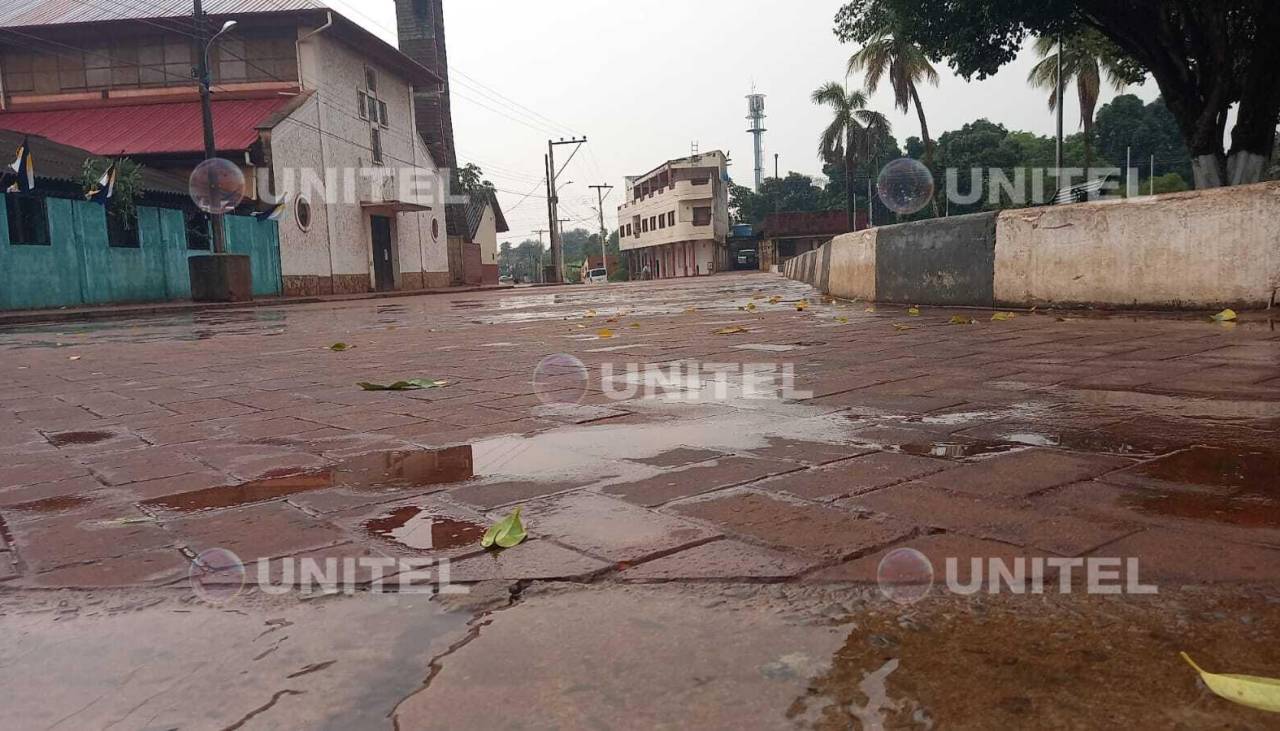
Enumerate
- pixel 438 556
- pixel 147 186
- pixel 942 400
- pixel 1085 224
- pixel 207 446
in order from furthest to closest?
pixel 147 186
pixel 1085 224
pixel 942 400
pixel 207 446
pixel 438 556

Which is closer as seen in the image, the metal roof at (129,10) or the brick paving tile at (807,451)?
the brick paving tile at (807,451)

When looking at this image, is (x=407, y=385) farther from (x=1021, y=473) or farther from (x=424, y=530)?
(x=1021, y=473)

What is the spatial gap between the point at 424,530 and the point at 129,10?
29.5 m

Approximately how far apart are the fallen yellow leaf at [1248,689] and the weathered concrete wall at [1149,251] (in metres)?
5.27

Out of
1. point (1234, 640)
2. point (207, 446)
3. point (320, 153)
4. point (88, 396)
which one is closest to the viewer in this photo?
point (1234, 640)

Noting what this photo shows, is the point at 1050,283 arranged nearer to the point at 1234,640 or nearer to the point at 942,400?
the point at 942,400

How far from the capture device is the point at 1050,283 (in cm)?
675

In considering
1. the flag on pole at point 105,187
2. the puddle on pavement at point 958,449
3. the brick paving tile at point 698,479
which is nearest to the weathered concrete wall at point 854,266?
the puddle on pavement at point 958,449

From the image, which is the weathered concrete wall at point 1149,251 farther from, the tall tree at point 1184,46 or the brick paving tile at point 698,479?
the tall tree at point 1184,46

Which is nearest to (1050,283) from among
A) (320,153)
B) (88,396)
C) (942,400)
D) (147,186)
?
(942,400)

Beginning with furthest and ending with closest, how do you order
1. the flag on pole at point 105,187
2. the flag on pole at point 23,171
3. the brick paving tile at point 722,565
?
1. the flag on pole at point 105,187
2. the flag on pole at point 23,171
3. the brick paving tile at point 722,565

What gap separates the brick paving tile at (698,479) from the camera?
7.16 feet

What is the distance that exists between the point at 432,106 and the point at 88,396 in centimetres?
3450

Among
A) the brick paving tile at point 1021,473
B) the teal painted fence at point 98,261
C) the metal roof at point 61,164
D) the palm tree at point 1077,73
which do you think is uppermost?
the palm tree at point 1077,73
